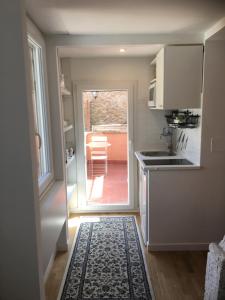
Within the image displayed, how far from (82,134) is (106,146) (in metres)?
0.40

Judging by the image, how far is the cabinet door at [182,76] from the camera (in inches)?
102

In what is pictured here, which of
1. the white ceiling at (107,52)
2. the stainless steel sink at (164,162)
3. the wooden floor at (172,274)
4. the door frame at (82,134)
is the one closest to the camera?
the wooden floor at (172,274)

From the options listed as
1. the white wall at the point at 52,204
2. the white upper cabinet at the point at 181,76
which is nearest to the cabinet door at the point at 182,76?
the white upper cabinet at the point at 181,76

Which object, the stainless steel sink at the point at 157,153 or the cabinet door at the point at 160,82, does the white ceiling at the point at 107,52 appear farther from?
the stainless steel sink at the point at 157,153

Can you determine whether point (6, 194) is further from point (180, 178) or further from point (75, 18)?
point (180, 178)

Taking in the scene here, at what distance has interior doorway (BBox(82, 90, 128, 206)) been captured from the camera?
362cm

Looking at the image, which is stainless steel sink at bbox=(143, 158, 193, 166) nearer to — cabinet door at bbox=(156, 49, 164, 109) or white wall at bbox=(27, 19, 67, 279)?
cabinet door at bbox=(156, 49, 164, 109)

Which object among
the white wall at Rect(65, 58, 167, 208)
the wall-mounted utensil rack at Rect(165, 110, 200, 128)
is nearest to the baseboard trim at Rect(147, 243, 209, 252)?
the wall-mounted utensil rack at Rect(165, 110, 200, 128)

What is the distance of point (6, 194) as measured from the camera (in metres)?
1.37

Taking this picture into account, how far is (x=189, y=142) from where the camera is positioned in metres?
3.05

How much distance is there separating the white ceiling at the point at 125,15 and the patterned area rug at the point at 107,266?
2286 mm

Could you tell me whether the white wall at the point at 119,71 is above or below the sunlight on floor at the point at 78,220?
above

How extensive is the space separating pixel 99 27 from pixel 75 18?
1.02 feet

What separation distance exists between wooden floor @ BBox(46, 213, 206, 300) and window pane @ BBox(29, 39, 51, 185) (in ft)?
3.02
